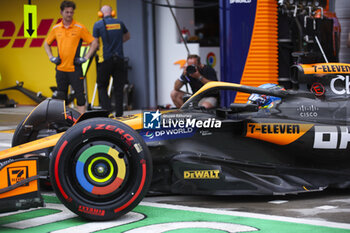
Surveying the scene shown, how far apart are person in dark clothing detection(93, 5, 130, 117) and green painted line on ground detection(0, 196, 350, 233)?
5.25m

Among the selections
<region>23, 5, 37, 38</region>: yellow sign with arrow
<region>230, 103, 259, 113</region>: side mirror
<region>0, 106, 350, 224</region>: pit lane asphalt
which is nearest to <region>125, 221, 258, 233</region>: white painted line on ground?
<region>0, 106, 350, 224</region>: pit lane asphalt

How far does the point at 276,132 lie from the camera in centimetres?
557

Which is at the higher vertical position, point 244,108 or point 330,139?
point 244,108

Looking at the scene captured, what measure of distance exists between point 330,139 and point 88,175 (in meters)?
2.11

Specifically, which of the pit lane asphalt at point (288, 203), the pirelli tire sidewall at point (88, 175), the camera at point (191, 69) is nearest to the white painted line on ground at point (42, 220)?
the pirelli tire sidewall at point (88, 175)

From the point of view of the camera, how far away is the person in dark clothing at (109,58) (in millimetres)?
10336

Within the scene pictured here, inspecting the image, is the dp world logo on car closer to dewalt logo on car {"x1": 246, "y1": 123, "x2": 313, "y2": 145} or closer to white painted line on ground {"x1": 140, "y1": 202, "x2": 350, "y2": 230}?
white painted line on ground {"x1": 140, "y1": 202, "x2": 350, "y2": 230}

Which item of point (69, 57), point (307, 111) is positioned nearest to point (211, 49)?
point (69, 57)

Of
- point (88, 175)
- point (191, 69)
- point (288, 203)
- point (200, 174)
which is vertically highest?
point (191, 69)

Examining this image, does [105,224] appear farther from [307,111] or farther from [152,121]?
[307,111]

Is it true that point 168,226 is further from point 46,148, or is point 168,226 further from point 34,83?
point 34,83

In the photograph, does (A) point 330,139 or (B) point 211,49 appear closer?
(A) point 330,139

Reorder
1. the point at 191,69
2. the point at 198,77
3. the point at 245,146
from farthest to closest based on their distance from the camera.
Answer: the point at 198,77, the point at 191,69, the point at 245,146

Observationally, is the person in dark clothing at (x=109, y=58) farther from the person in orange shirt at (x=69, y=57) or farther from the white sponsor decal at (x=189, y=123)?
the white sponsor decal at (x=189, y=123)
